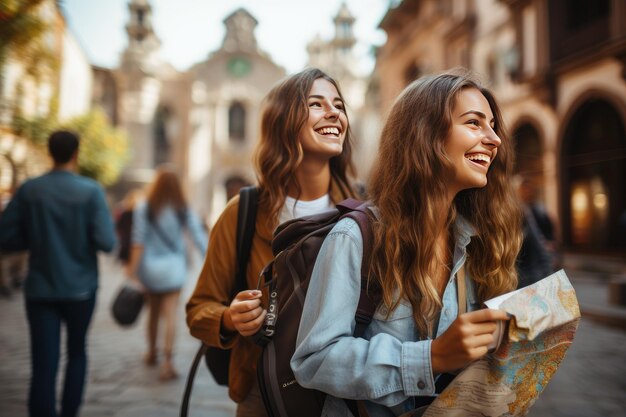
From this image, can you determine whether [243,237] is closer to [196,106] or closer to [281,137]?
[281,137]

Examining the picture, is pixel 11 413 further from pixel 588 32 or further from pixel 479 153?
pixel 588 32

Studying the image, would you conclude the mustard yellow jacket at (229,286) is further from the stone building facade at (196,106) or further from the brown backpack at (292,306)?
the stone building facade at (196,106)

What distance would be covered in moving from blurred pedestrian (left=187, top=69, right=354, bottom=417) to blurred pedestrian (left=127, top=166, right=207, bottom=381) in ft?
9.12

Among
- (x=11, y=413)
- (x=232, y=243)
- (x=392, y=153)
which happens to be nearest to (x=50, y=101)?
(x=11, y=413)

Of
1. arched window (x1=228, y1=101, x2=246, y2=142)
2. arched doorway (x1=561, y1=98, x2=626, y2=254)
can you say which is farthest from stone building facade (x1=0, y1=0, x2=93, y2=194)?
arched window (x1=228, y1=101, x2=246, y2=142)

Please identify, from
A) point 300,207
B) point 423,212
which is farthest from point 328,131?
point 423,212

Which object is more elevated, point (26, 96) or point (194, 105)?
point (194, 105)

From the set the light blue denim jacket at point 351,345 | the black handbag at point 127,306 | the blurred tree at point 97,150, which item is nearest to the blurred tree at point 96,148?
the blurred tree at point 97,150

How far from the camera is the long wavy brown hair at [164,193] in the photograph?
4941 mm

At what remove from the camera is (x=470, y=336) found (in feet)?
3.82

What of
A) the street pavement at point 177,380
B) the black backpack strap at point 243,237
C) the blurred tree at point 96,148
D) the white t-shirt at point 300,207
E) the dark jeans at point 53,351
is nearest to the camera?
A: the black backpack strap at point 243,237

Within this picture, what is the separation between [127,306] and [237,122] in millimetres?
27484

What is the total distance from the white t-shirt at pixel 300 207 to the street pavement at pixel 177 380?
238 centimetres

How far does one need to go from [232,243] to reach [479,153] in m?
1.10
